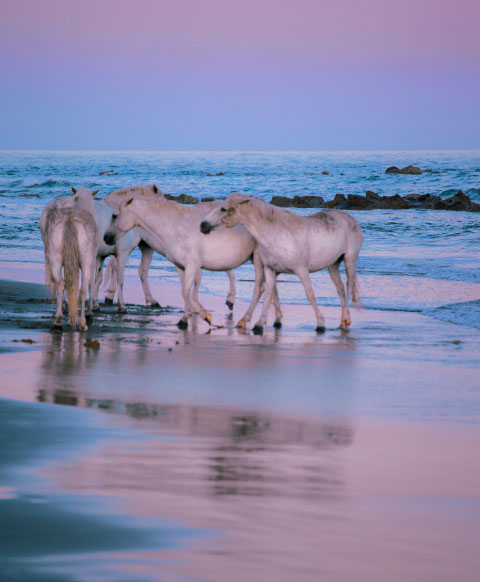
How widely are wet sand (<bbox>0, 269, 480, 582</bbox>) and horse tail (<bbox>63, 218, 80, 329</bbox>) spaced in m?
0.70

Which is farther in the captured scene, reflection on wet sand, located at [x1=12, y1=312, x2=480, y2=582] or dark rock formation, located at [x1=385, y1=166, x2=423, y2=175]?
dark rock formation, located at [x1=385, y1=166, x2=423, y2=175]

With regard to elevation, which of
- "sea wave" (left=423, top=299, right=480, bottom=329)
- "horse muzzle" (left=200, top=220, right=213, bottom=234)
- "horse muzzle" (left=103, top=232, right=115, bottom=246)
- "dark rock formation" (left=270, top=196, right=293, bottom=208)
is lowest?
"dark rock formation" (left=270, top=196, right=293, bottom=208)

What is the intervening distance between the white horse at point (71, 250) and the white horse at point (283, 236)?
1490mm

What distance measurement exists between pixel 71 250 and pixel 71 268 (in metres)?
0.21

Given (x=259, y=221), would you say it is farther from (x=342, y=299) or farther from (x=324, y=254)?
(x=342, y=299)

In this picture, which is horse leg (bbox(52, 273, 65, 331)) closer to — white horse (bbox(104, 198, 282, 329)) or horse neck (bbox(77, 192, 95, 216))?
horse neck (bbox(77, 192, 95, 216))

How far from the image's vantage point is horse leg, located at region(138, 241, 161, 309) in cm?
1489

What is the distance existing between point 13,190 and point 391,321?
175ft

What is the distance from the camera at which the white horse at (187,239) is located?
12.9 m

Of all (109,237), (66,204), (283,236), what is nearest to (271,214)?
(283,236)

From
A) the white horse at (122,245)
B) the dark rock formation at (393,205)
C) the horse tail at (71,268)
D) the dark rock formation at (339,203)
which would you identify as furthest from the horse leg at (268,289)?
the dark rock formation at (339,203)

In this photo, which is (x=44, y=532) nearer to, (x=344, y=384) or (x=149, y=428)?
(x=149, y=428)

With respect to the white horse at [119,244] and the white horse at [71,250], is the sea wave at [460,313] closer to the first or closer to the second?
the white horse at [119,244]

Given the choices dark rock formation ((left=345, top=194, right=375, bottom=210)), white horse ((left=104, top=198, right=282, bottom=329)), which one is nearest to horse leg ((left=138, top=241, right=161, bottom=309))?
white horse ((left=104, top=198, right=282, bottom=329))
